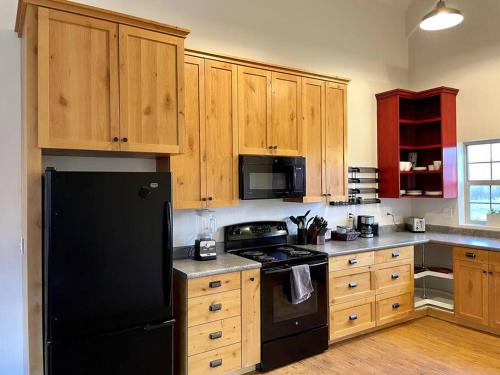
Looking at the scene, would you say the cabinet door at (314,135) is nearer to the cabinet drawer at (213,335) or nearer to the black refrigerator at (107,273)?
the cabinet drawer at (213,335)

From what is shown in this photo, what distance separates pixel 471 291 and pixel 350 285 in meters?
1.27

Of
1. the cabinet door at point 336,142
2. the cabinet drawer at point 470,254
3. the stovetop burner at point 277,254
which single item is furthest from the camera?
the cabinet door at point 336,142

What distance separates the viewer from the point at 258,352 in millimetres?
2943

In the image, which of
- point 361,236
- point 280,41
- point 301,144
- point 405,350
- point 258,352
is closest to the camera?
point 258,352

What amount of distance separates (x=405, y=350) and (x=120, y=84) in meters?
3.12

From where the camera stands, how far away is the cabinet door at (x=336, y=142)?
150 inches

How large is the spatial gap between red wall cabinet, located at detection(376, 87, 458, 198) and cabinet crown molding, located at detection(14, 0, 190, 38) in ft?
9.25

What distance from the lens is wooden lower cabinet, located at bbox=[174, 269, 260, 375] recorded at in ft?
8.69

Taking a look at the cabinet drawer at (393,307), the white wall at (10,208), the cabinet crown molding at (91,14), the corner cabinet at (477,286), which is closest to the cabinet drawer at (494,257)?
the corner cabinet at (477,286)

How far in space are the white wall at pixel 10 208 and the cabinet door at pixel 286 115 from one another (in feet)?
6.47

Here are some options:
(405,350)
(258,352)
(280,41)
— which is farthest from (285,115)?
(405,350)

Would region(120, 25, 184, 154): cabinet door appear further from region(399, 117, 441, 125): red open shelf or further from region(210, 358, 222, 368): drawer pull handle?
region(399, 117, 441, 125): red open shelf

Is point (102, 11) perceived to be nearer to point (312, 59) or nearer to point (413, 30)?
point (312, 59)

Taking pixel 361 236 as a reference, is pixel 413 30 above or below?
above
